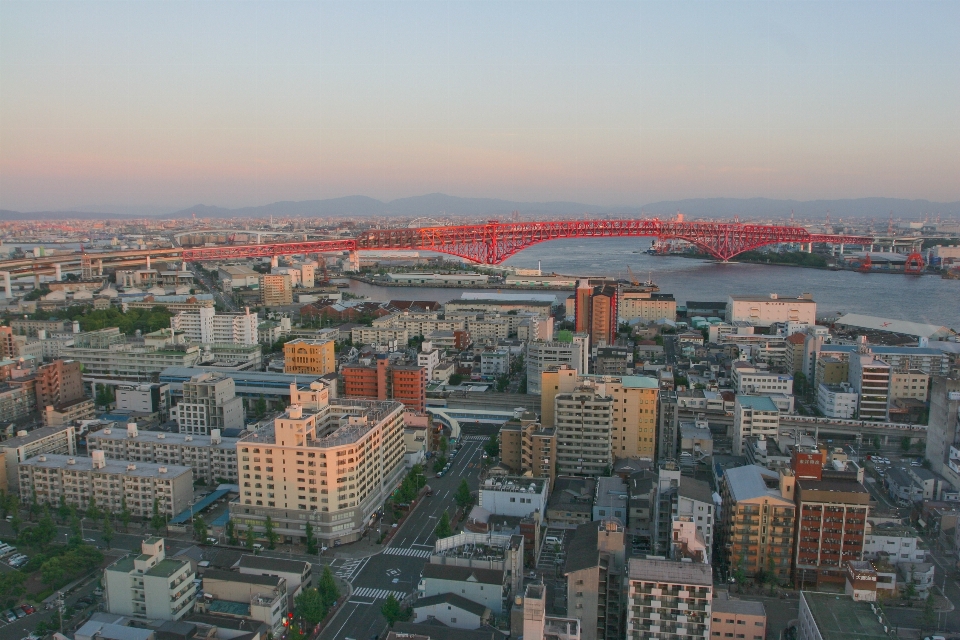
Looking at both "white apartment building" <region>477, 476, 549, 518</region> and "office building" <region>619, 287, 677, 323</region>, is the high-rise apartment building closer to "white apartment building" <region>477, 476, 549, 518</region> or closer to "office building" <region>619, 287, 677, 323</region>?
"office building" <region>619, 287, 677, 323</region>

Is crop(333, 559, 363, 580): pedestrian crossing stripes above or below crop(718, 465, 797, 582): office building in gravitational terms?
below

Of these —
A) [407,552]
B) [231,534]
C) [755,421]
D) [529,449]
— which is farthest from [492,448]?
[231,534]

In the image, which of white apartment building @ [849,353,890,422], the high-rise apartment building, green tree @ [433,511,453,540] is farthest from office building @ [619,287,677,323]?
green tree @ [433,511,453,540]

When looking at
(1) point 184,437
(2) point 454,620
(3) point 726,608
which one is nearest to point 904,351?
(3) point 726,608

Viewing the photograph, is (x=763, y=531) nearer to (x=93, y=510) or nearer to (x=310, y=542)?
(x=310, y=542)

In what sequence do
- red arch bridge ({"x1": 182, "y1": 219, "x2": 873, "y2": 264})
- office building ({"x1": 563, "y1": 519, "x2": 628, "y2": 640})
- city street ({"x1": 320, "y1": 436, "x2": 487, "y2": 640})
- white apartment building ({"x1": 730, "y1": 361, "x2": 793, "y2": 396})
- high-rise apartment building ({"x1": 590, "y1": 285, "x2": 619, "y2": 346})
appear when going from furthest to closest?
red arch bridge ({"x1": 182, "y1": 219, "x2": 873, "y2": 264}) < high-rise apartment building ({"x1": 590, "y1": 285, "x2": 619, "y2": 346}) < white apartment building ({"x1": 730, "y1": 361, "x2": 793, "y2": 396}) < city street ({"x1": 320, "y1": 436, "x2": 487, "y2": 640}) < office building ({"x1": 563, "y1": 519, "x2": 628, "y2": 640})

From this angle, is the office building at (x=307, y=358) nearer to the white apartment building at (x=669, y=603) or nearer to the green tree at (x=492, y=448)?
the green tree at (x=492, y=448)

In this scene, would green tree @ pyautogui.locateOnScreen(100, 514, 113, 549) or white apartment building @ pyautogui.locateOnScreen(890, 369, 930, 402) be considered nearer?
green tree @ pyautogui.locateOnScreen(100, 514, 113, 549)
